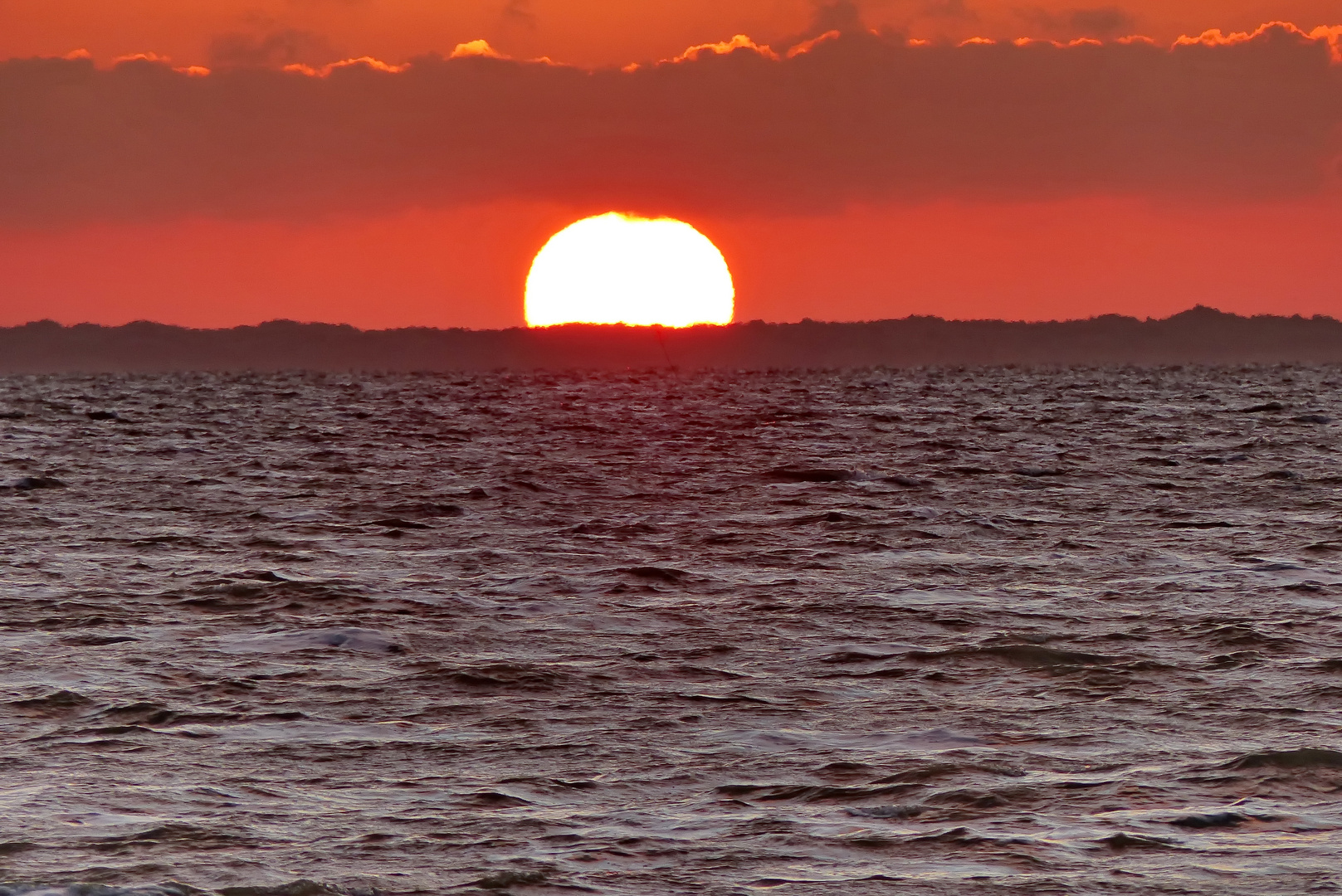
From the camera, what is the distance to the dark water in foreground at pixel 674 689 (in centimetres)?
910

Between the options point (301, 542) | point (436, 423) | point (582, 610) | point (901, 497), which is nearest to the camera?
point (582, 610)

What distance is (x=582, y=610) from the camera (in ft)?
60.7

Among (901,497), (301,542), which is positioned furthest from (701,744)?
(901,497)

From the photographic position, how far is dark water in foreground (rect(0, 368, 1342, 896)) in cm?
910

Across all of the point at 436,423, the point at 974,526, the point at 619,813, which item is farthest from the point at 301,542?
the point at 436,423

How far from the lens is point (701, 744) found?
1190 centimetres

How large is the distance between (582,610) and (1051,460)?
90.9 ft

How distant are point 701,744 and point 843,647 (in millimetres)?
4374

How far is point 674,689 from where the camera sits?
14.1m

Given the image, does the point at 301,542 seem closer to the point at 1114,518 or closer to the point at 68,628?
the point at 68,628

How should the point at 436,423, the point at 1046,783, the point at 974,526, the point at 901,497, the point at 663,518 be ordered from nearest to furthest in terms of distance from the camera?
the point at 1046,783 < the point at 974,526 < the point at 663,518 < the point at 901,497 < the point at 436,423

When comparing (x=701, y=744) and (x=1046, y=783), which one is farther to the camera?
(x=701, y=744)

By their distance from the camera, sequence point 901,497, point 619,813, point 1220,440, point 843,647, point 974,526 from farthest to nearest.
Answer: point 1220,440 → point 901,497 → point 974,526 → point 843,647 → point 619,813

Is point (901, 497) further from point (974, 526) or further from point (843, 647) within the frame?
point (843, 647)
